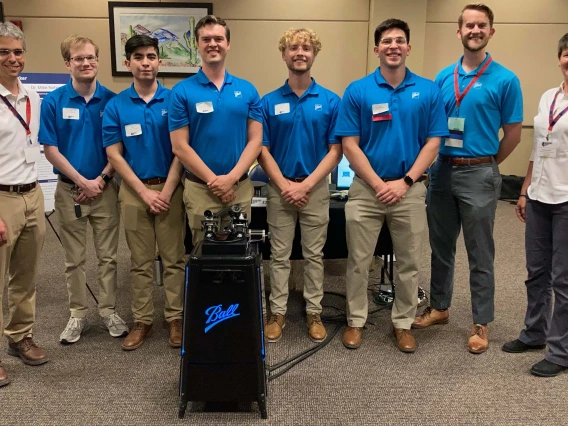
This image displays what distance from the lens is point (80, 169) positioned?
2.42 metres

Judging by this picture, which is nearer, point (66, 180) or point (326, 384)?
point (326, 384)

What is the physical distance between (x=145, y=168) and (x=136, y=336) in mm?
921

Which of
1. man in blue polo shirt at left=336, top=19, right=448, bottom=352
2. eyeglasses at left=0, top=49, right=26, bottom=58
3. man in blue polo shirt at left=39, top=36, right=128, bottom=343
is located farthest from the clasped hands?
eyeglasses at left=0, top=49, right=26, bottom=58

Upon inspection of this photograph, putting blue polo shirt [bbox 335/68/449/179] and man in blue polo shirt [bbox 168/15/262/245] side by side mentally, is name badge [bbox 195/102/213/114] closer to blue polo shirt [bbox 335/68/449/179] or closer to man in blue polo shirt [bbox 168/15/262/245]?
man in blue polo shirt [bbox 168/15/262/245]

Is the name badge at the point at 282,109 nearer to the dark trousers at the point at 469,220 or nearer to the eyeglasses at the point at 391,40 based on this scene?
the eyeglasses at the point at 391,40

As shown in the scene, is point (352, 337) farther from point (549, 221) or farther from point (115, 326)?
point (115, 326)

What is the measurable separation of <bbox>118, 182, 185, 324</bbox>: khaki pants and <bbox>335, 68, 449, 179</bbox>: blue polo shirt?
98 cm

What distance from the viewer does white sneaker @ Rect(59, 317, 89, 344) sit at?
8.44 feet

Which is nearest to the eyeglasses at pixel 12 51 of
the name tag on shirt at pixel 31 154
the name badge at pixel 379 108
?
the name tag on shirt at pixel 31 154

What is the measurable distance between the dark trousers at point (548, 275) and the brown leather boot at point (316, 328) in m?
1.08

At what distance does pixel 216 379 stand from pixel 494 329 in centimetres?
173

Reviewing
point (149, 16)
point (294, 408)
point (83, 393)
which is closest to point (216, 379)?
point (294, 408)

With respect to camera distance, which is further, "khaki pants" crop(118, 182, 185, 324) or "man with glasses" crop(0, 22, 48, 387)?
"khaki pants" crop(118, 182, 185, 324)

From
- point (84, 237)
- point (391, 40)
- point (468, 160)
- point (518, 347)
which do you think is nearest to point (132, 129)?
point (84, 237)
